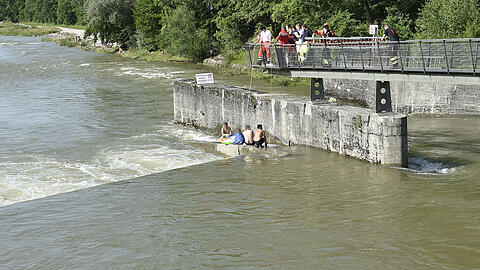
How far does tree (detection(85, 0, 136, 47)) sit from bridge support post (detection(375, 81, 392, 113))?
57387mm

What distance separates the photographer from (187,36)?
5653 cm

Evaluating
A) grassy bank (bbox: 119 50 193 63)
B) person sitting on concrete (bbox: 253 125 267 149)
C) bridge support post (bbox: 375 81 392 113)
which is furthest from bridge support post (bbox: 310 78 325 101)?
grassy bank (bbox: 119 50 193 63)

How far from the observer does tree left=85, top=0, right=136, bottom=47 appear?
243 feet

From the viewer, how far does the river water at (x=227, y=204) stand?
12.1 m

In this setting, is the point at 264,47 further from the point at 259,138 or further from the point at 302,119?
the point at 259,138

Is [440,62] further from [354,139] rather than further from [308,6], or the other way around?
[308,6]

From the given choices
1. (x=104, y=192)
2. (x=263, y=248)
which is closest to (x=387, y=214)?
(x=263, y=248)

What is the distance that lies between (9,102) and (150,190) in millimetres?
22262

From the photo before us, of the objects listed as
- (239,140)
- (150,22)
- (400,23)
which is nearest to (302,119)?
(239,140)

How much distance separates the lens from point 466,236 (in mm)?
12664

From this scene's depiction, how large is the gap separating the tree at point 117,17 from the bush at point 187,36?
51.8 feet

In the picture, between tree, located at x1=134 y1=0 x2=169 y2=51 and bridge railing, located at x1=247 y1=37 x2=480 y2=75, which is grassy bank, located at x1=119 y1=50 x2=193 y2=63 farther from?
bridge railing, located at x1=247 y1=37 x2=480 y2=75

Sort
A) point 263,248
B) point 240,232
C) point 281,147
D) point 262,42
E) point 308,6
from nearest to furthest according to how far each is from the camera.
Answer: point 263,248
point 240,232
point 281,147
point 262,42
point 308,6

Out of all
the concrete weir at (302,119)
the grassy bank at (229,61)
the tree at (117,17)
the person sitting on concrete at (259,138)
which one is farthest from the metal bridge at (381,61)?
the tree at (117,17)
